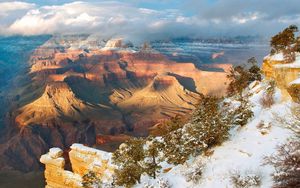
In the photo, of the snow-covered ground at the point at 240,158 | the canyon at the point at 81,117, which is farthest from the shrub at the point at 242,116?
the canyon at the point at 81,117

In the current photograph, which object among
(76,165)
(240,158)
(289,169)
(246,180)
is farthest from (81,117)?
(289,169)

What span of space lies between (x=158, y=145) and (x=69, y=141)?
112 m

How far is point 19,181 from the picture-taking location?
7138 centimetres

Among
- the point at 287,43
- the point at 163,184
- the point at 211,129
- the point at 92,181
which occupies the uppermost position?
the point at 287,43

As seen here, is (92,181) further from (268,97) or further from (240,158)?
(268,97)

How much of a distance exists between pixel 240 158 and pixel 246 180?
280 cm

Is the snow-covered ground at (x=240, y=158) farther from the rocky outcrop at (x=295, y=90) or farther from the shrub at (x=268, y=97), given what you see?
the rocky outcrop at (x=295, y=90)

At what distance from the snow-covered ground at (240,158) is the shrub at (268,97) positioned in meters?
0.57

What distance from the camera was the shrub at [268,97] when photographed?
22959 mm

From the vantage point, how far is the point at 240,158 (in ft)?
61.2

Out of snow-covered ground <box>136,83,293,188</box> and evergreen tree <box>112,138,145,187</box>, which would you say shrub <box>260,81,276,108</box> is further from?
evergreen tree <box>112,138,145,187</box>

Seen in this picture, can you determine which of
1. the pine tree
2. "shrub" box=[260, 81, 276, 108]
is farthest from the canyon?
the pine tree

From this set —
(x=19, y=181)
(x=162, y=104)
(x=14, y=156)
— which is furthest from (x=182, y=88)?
(x=19, y=181)

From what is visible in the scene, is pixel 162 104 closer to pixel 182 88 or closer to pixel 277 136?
pixel 182 88
